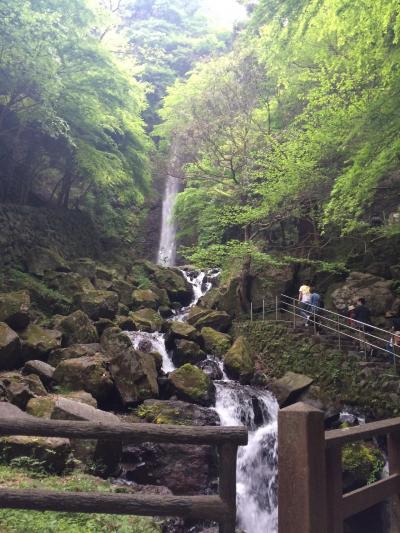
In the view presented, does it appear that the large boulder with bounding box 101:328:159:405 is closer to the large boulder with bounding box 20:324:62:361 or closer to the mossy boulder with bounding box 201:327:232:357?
the large boulder with bounding box 20:324:62:361

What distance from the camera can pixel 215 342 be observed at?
14.4 m

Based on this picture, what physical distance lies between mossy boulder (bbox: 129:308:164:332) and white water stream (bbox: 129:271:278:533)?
37.5 inches

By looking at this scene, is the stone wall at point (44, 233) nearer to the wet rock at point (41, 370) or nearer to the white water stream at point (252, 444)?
the white water stream at point (252, 444)

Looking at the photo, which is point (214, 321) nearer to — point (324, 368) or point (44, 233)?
point (324, 368)

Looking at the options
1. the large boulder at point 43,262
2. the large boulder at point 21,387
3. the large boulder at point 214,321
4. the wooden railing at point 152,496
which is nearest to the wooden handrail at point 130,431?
the wooden railing at point 152,496

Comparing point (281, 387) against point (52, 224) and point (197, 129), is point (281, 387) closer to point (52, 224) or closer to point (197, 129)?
point (197, 129)

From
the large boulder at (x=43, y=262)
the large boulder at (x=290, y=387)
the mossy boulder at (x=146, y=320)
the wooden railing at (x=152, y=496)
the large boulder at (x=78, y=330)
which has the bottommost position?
the wooden railing at (x=152, y=496)

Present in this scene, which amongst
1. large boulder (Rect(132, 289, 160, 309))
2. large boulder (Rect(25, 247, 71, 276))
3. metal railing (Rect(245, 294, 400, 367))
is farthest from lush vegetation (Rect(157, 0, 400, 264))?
large boulder (Rect(25, 247, 71, 276))

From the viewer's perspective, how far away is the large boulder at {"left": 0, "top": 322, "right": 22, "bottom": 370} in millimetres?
9695

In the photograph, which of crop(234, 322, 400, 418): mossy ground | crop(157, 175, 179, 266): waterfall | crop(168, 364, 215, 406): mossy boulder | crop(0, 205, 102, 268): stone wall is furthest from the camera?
crop(157, 175, 179, 266): waterfall

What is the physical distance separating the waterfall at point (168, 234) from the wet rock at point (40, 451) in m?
22.5

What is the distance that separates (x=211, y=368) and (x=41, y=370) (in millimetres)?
5016

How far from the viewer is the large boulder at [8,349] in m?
9.70

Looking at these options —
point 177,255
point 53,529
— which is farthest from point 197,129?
point 53,529
